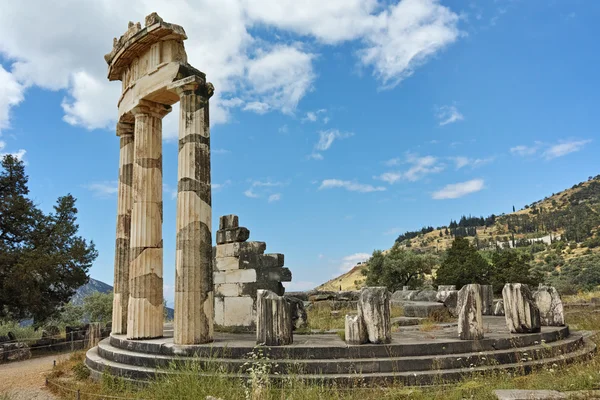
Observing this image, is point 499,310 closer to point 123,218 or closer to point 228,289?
point 228,289

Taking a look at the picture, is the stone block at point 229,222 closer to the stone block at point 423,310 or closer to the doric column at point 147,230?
the doric column at point 147,230

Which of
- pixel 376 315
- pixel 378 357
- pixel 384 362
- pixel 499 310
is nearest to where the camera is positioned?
pixel 384 362

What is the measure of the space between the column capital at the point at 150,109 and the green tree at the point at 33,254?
10.7 metres

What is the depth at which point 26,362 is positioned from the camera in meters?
15.2

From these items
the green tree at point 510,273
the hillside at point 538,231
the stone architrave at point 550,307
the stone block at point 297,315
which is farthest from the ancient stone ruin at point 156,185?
the hillside at point 538,231

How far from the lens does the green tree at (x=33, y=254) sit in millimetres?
18797

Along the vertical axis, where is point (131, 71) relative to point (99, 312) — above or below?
above

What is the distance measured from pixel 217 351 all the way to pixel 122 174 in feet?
23.3

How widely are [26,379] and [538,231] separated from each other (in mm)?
98694

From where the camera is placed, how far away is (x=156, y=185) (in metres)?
11.8

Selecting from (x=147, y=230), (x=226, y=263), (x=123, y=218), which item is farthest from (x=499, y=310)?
(x=123, y=218)

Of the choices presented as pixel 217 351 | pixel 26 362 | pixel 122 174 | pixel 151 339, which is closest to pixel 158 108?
pixel 122 174

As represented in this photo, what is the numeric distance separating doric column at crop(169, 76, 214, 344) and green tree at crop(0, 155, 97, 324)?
12410 millimetres

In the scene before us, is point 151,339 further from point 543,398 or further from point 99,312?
point 99,312
